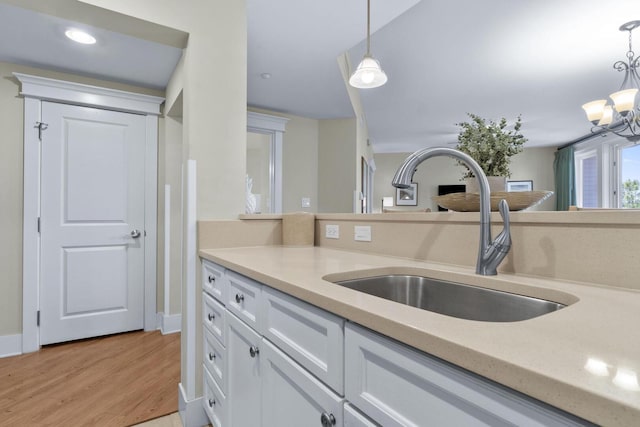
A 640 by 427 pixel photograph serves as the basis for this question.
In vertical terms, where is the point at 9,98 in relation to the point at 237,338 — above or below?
above

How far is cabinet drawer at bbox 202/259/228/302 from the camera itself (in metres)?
1.35

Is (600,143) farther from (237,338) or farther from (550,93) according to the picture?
(237,338)

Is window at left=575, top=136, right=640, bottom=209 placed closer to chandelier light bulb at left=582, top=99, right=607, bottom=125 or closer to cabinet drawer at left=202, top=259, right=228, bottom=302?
chandelier light bulb at left=582, top=99, right=607, bottom=125

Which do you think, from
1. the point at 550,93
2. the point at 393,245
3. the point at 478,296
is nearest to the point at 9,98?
the point at 393,245

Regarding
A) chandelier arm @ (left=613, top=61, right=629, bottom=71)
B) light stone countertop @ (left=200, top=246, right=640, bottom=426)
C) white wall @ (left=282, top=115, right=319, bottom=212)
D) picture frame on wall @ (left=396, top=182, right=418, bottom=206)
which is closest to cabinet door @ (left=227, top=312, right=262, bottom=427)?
light stone countertop @ (left=200, top=246, right=640, bottom=426)

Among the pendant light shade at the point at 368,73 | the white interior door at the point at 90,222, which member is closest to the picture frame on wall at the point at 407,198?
the pendant light shade at the point at 368,73

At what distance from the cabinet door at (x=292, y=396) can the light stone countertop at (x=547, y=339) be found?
7.3 inches

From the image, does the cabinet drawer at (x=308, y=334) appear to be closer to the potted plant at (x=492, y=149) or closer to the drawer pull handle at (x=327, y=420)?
the drawer pull handle at (x=327, y=420)

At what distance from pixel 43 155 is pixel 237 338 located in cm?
244

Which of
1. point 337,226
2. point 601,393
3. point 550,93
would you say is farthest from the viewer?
point 550,93

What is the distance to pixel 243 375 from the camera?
113 cm

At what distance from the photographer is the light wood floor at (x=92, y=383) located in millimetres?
1721

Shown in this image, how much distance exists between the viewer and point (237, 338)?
3.88ft

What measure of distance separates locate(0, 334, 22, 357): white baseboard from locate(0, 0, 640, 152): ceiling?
2033 mm
